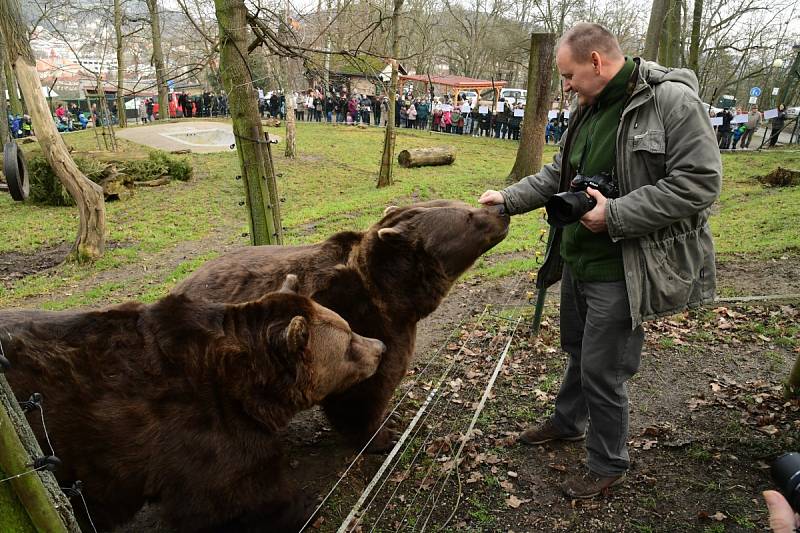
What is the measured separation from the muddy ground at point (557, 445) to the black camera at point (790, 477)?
1729 mm

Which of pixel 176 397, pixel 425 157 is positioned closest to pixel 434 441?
pixel 176 397

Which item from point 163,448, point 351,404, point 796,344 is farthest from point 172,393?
point 796,344

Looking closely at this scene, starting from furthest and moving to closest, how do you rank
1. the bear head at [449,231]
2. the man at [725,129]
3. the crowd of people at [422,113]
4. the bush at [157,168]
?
the crowd of people at [422,113]
the man at [725,129]
the bush at [157,168]
the bear head at [449,231]

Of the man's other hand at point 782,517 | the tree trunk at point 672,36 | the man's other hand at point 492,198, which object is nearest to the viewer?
the man's other hand at point 782,517

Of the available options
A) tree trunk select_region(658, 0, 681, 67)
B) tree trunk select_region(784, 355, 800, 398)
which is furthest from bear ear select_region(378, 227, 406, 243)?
tree trunk select_region(658, 0, 681, 67)

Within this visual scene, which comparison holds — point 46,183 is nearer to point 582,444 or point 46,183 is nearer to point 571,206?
point 582,444

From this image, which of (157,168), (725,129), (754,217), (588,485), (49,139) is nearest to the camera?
(588,485)

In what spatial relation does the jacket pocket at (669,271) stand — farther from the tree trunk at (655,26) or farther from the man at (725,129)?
the man at (725,129)

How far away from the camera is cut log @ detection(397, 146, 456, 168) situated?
20.5m

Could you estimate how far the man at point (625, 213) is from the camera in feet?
10.2

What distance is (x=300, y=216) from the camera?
1355cm

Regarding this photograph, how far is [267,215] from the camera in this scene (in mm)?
7020

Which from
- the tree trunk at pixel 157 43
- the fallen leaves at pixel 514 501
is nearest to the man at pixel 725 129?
the tree trunk at pixel 157 43

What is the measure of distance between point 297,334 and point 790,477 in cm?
257
